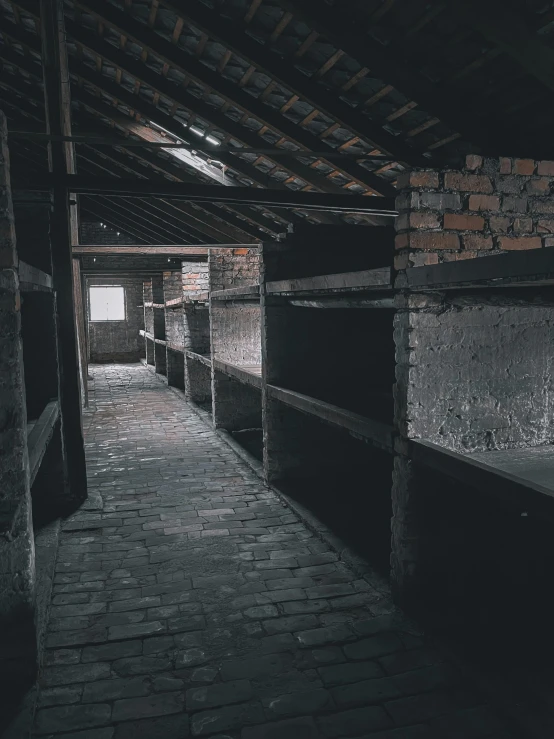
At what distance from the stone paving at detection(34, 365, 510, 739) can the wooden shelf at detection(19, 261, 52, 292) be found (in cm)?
226

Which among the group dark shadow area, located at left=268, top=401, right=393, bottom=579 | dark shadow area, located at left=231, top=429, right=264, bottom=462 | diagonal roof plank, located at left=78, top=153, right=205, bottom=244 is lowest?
dark shadow area, located at left=231, top=429, right=264, bottom=462

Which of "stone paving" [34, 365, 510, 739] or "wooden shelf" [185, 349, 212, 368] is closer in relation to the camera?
"stone paving" [34, 365, 510, 739]

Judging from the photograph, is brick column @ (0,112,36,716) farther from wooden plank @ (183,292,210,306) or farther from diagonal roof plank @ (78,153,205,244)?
diagonal roof plank @ (78,153,205,244)

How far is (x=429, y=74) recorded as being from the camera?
4027 millimetres

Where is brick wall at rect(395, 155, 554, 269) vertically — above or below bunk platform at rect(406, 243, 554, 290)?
above

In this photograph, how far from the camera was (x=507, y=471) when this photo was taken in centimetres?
313

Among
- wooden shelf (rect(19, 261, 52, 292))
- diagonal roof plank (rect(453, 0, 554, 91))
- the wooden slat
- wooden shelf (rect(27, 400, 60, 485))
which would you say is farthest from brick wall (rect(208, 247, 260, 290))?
diagonal roof plank (rect(453, 0, 554, 91))

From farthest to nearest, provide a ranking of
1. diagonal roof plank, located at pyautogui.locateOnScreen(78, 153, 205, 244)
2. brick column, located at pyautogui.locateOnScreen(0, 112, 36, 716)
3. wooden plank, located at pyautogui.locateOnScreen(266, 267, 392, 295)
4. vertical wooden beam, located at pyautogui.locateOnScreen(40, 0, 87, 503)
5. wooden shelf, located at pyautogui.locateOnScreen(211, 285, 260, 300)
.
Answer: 1. diagonal roof plank, located at pyautogui.locateOnScreen(78, 153, 205, 244)
2. wooden shelf, located at pyautogui.locateOnScreen(211, 285, 260, 300)
3. vertical wooden beam, located at pyautogui.locateOnScreen(40, 0, 87, 503)
4. wooden plank, located at pyautogui.locateOnScreen(266, 267, 392, 295)
5. brick column, located at pyautogui.locateOnScreen(0, 112, 36, 716)

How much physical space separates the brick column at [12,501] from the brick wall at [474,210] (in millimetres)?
2361

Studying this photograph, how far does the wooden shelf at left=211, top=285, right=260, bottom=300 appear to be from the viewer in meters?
6.63

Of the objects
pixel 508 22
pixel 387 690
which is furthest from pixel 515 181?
pixel 387 690

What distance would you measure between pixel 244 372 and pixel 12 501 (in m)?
4.47

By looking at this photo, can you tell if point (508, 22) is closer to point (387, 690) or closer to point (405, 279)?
point (405, 279)

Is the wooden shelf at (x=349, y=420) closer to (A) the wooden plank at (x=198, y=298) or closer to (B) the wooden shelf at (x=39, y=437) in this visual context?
(B) the wooden shelf at (x=39, y=437)
